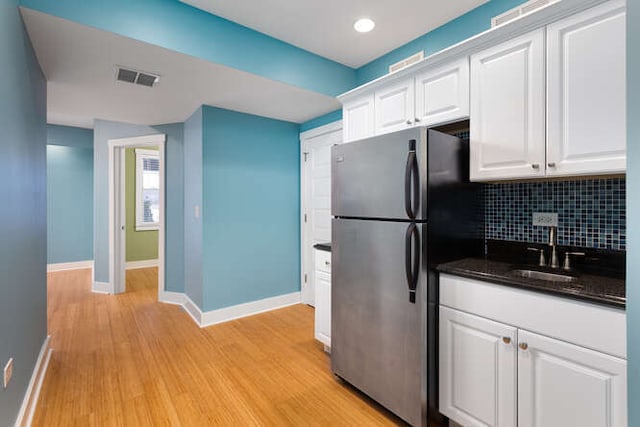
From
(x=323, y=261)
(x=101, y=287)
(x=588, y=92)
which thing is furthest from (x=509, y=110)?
(x=101, y=287)

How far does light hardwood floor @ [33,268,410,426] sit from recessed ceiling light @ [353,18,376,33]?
268 cm

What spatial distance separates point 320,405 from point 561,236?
178 centimetres

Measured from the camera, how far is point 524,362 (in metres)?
1.39

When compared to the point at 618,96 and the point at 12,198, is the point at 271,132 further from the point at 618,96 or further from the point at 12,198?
the point at 618,96

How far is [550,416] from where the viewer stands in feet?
4.30

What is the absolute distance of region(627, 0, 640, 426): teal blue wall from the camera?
0.93 m

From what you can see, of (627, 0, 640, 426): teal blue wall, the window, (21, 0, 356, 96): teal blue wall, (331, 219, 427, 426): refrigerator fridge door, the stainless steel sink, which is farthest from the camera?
the window

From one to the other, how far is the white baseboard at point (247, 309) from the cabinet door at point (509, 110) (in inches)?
108

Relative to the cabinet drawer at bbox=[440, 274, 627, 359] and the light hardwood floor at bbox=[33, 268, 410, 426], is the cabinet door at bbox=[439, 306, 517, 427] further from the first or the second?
the light hardwood floor at bbox=[33, 268, 410, 426]

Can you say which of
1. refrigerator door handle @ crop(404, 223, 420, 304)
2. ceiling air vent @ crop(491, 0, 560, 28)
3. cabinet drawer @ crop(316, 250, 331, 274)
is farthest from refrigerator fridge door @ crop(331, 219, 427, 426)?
ceiling air vent @ crop(491, 0, 560, 28)

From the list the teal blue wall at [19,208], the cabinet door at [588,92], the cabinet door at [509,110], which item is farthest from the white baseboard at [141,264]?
the cabinet door at [588,92]

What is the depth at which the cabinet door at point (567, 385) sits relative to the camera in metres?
1.16

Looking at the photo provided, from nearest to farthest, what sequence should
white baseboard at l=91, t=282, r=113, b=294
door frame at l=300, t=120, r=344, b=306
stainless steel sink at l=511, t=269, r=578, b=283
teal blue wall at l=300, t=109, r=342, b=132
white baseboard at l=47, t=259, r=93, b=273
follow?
stainless steel sink at l=511, t=269, r=578, b=283, teal blue wall at l=300, t=109, r=342, b=132, door frame at l=300, t=120, r=344, b=306, white baseboard at l=91, t=282, r=113, b=294, white baseboard at l=47, t=259, r=93, b=273

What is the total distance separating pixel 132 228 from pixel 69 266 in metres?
1.34
